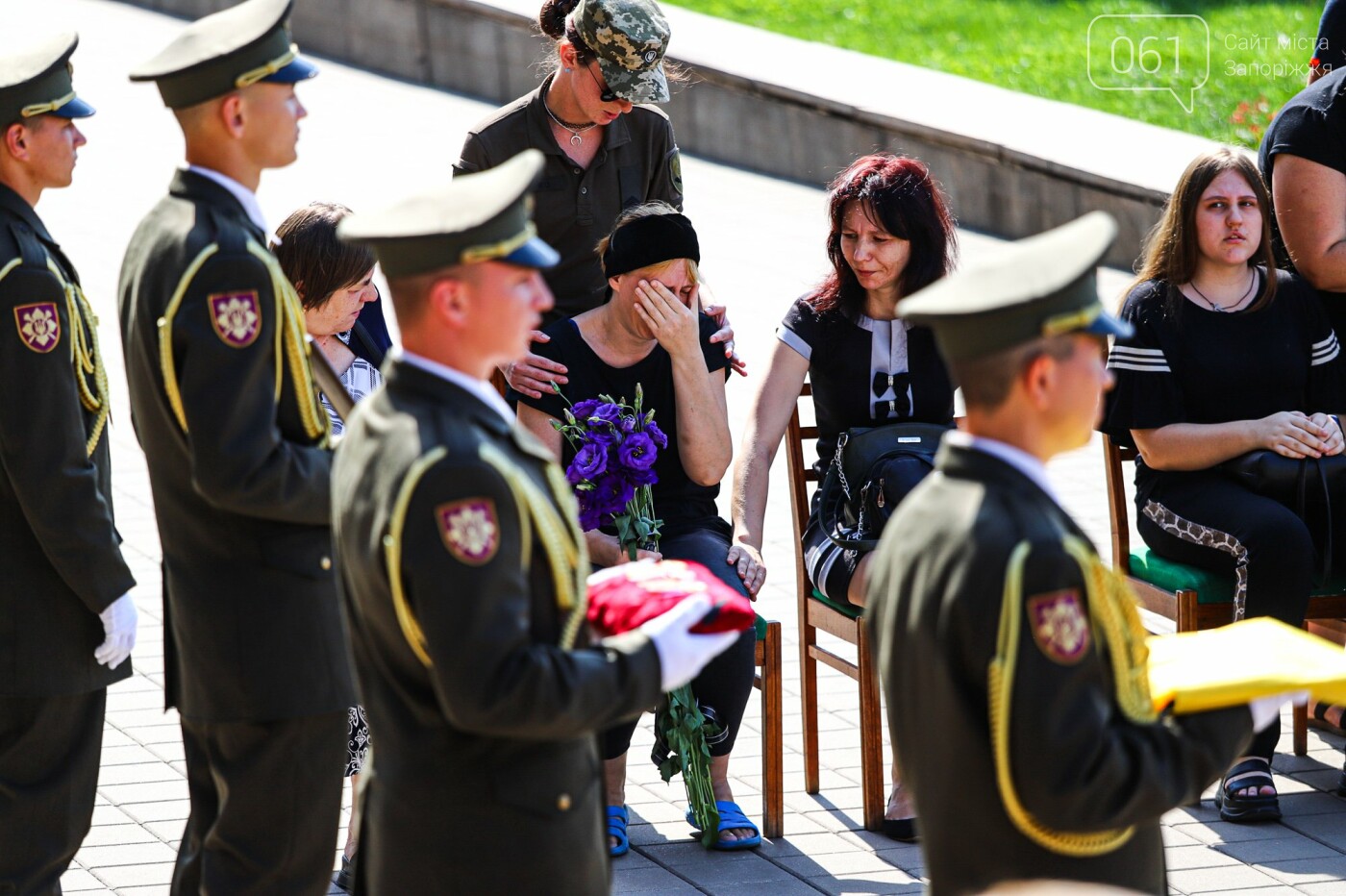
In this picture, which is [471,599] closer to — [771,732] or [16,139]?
[16,139]

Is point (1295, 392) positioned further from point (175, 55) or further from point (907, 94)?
point (907, 94)

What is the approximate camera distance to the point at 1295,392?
5219 mm

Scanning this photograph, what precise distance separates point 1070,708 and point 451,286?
1.04 meters

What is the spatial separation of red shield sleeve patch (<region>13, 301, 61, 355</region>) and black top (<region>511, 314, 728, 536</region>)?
5.03 feet

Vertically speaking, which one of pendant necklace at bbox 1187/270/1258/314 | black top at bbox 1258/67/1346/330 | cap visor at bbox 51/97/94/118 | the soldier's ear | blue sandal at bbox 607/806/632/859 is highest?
cap visor at bbox 51/97/94/118

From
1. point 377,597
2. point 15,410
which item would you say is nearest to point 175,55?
point 15,410

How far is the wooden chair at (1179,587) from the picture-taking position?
512cm

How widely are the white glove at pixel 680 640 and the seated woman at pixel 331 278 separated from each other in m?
1.99

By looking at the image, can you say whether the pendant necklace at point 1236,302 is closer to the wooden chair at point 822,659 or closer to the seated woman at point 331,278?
the wooden chair at point 822,659

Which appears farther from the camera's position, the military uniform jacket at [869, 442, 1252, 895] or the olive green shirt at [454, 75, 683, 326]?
the olive green shirt at [454, 75, 683, 326]

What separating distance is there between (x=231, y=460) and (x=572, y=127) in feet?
8.01

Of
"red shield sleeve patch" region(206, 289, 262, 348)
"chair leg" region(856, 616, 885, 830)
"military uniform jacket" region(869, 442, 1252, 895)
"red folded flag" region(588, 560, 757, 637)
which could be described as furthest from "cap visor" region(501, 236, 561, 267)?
"chair leg" region(856, 616, 885, 830)

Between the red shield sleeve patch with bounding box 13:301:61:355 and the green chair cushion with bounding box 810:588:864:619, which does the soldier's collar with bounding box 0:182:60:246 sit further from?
the green chair cushion with bounding box 810:588:864:619

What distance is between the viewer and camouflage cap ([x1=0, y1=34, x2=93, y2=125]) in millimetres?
3688
